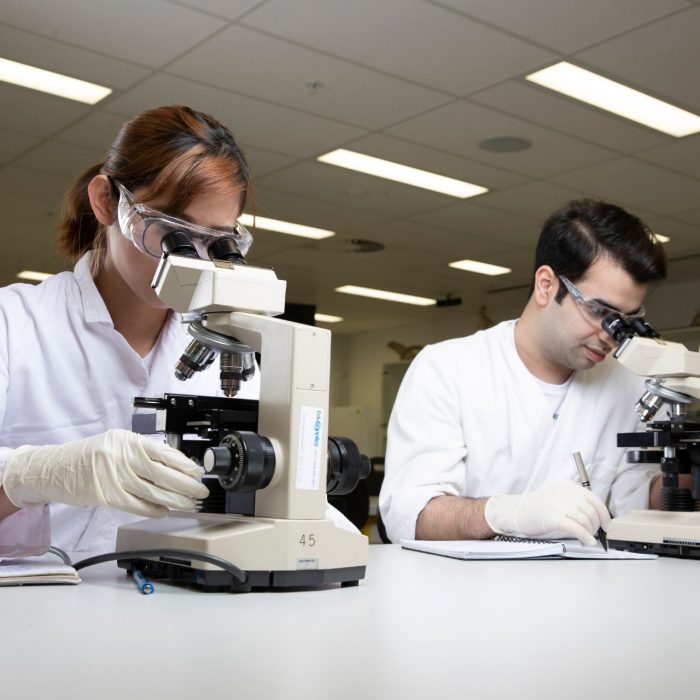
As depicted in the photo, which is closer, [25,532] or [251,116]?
[25,532]

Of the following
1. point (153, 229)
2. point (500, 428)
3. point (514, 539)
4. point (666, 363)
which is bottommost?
point (514, 539)

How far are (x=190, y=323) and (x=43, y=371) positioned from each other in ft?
1.71

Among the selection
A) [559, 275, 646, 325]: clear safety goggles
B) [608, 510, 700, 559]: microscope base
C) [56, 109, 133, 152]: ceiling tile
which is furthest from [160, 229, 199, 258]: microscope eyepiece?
[56, 109, 133, 152]: ceiling tile

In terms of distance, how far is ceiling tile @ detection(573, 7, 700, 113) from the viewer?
369 cm

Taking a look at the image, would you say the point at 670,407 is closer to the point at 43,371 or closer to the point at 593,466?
the point at 593,466

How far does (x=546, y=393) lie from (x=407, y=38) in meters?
2.20

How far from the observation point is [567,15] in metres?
3.60

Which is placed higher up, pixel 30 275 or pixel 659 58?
pixel 659 58

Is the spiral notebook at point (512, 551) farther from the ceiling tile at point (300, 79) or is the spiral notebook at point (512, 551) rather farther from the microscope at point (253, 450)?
the ceiling tile at point (300, 79)

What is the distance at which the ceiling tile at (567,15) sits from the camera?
138 inches

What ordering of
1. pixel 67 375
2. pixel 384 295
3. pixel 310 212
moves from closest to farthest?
pixel 67 375, pixel 310 212, pixel 384 295

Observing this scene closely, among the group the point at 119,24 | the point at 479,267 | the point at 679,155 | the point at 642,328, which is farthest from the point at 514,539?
the point at 479,267

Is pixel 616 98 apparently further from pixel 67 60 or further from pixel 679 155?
pixel 67 60

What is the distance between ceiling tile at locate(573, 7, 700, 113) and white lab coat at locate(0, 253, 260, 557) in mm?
2943
